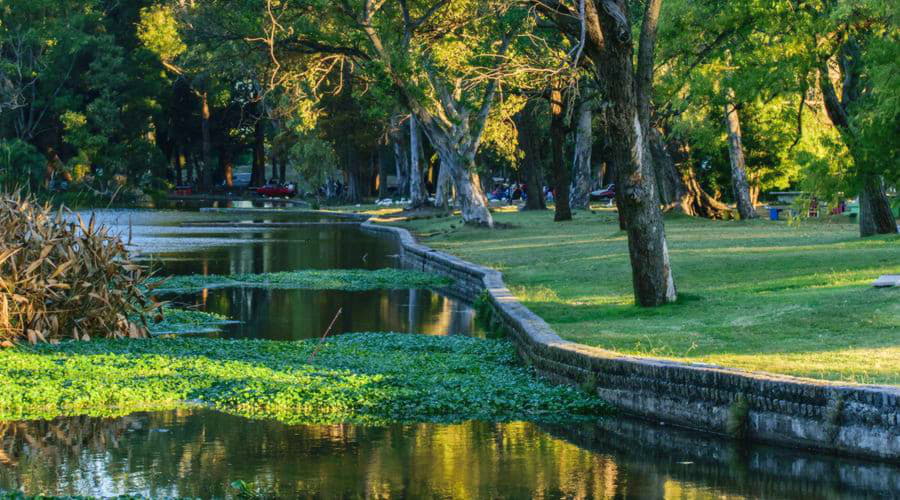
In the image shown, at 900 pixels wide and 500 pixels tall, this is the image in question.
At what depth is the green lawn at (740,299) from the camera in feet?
48.3

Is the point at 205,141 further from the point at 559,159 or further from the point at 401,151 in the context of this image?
the point at 559,159

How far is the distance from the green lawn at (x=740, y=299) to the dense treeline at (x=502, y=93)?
1399 mm

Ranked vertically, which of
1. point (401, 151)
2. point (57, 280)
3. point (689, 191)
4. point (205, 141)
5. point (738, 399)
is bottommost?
point (738, 399)

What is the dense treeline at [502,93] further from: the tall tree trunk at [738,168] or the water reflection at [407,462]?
the water reflection at [407,462]

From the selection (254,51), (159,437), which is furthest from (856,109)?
(254,51)

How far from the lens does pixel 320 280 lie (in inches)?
1271

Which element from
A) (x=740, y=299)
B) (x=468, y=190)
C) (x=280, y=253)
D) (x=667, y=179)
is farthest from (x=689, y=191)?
(x=740, y=299)

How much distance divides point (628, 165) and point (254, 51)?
108ft

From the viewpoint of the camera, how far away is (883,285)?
18.8 m

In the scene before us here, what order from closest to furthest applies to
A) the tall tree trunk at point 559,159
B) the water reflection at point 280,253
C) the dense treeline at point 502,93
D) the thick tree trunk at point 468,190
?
the dense treeline at point 502,93
the water reflection at point 280,253
the thick tree trunk at point 468,190
the tall tree trunk at point 559,159

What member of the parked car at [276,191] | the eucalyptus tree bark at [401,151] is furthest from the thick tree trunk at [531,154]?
the parked car at [276,191]

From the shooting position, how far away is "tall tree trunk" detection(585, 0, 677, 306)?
20.0m

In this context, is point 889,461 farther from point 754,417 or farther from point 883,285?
point 883,285

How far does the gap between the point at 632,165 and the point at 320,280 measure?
13.6 m
